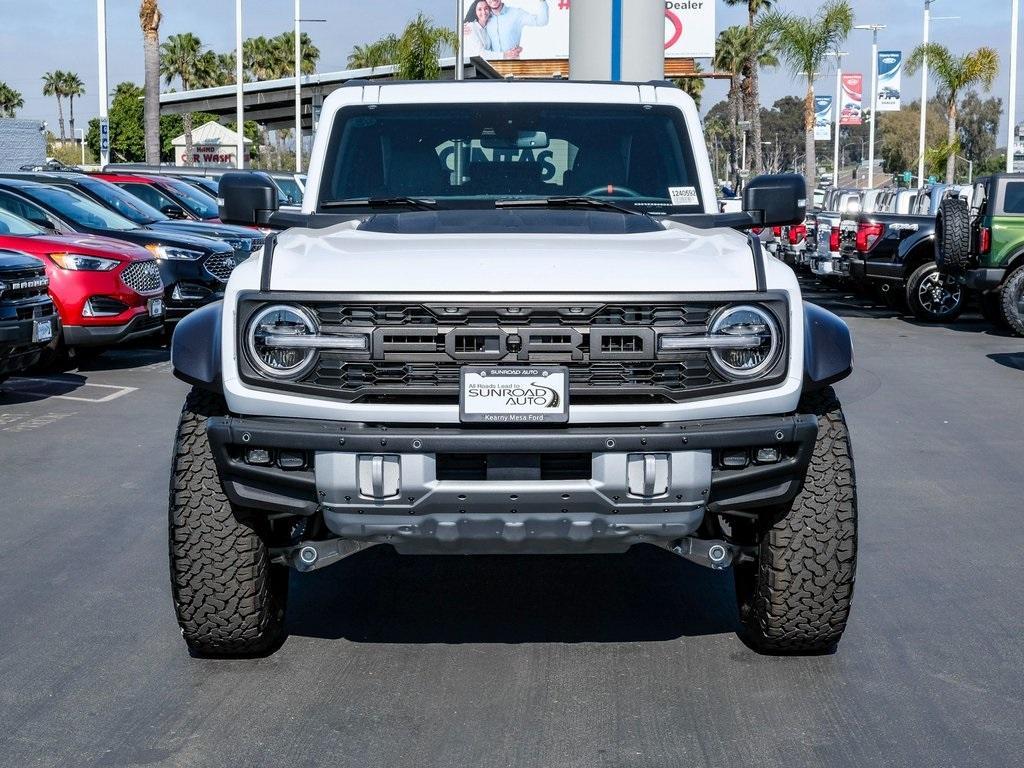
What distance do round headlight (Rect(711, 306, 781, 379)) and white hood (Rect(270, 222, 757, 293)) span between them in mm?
86

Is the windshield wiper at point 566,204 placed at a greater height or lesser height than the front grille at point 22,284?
greater

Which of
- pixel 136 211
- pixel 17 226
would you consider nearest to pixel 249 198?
pixel 17 226

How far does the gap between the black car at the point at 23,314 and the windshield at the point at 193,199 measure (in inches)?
384

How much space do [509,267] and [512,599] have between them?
177 centimetres

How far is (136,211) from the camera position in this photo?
17688mm

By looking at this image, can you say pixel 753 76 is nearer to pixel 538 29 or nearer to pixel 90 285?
pixel 538 29

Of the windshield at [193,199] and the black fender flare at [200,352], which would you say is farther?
the windshield at [193,199]

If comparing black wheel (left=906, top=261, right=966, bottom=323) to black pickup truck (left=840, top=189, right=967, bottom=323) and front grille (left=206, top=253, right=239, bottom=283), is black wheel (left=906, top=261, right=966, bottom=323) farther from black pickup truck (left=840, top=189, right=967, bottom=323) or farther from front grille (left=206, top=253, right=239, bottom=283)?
front grille (left=206, top=253, right=239, bottom=283)

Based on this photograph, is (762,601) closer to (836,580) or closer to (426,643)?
(836,580)

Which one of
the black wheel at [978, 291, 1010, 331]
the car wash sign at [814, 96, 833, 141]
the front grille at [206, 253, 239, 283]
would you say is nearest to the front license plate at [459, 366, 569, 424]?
the front grille at [206, 253, 239, 283]

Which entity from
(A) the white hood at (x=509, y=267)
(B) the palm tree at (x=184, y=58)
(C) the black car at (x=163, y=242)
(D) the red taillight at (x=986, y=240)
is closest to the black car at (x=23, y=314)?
(C) the black car at (x=163, y=242)

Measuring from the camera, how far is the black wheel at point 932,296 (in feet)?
62.0

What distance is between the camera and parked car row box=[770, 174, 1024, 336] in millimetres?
16578

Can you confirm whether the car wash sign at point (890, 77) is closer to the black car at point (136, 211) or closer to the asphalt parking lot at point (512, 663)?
the black car at point (136, 211)
